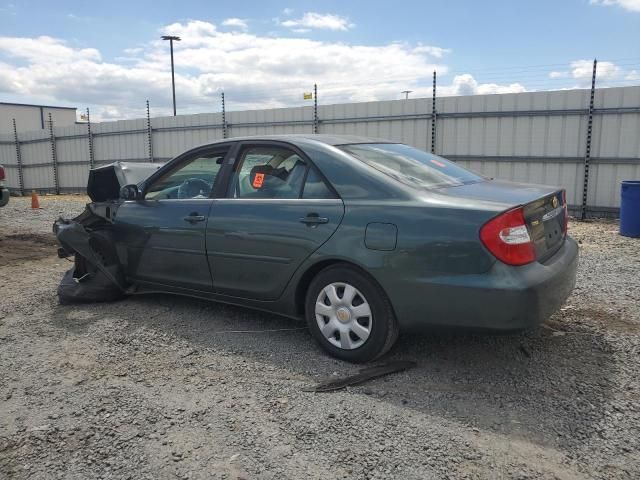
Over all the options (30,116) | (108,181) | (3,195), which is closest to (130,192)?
(108,181)

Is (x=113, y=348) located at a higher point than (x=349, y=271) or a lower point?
lower

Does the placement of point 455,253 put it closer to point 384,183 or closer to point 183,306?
point 384,183

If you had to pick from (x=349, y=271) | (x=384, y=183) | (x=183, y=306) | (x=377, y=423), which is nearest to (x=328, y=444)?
(x=377, y=423)

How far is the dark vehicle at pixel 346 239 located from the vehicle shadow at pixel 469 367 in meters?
0.26

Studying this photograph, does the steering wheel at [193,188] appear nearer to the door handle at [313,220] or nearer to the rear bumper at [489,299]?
the door handle at [313,220]

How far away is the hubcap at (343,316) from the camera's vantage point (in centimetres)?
357

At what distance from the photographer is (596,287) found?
5.43 m

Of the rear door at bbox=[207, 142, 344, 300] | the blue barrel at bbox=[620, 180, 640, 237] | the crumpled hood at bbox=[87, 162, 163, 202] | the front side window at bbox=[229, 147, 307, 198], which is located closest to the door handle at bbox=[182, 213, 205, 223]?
the rear door at bbox=[207, 142, 344, 300]

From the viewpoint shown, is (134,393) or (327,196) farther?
(327,196)

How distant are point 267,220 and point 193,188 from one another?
1040mm

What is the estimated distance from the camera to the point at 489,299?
309 centimetres

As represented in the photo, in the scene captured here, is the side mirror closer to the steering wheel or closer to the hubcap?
the steering wheel

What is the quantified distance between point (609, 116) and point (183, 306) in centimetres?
905

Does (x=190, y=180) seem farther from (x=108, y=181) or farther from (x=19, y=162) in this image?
(x=19, y=162)
